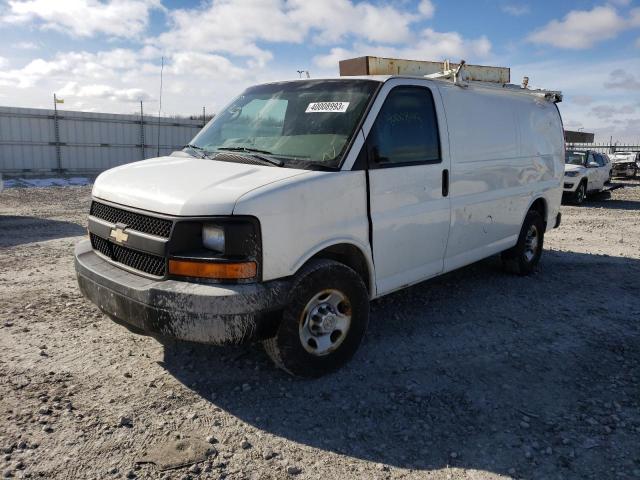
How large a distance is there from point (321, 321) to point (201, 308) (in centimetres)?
89

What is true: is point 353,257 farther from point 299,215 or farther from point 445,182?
point 445,182

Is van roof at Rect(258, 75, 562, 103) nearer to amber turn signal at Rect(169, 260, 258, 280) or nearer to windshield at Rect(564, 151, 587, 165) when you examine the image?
amber turn signal at Rect(169, 260, 258, 280)

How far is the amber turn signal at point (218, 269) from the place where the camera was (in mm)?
2984

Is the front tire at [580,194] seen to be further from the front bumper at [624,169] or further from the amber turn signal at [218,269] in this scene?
the amber turn signal at [218,269]

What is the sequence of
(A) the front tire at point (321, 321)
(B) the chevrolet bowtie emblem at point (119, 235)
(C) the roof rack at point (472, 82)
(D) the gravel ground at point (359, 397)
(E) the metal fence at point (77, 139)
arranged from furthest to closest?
(E) the metal fence at point (77, 139) < (C) the roof rack at point (472, 82) < (B) the chevrolet bowtie emblem at point (119, 235) < (A) the front tire at point (321, 321) < (D) the gravel ground at point (359, 397)

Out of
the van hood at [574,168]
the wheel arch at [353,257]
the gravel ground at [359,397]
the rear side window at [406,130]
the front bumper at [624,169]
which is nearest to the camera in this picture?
the gravel ground at [359,397]

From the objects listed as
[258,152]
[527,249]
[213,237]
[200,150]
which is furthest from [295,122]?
[527,249]

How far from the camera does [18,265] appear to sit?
20.6ft

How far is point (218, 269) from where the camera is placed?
2.99 metres

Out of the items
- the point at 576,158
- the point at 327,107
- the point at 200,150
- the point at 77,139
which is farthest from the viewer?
the point at 77,139

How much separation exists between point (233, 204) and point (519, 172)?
12.8 feet

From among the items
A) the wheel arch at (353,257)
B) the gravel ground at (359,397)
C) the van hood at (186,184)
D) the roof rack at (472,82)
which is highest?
the roof rack at (472,82)

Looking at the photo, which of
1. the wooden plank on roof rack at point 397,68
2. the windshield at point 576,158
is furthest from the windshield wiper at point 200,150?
the windshield at point 576,158

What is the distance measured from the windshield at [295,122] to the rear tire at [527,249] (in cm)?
326
